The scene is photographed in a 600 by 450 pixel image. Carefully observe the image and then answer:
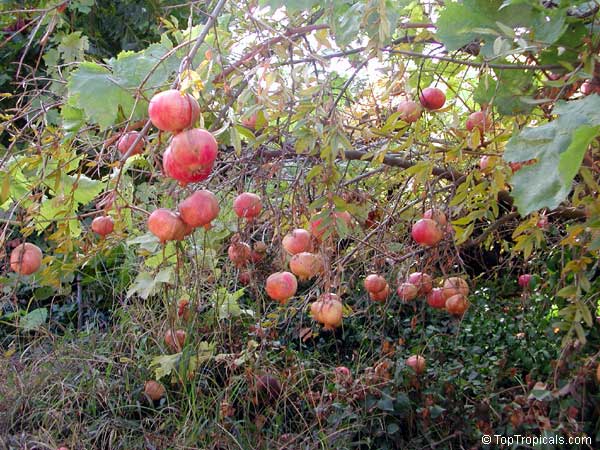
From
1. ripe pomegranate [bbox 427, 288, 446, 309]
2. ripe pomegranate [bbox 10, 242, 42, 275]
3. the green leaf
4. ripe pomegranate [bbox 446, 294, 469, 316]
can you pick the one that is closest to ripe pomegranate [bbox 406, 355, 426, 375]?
ripe pomegranate [bbox 427, 288, 446, 309]

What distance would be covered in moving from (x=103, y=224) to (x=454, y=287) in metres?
1.13

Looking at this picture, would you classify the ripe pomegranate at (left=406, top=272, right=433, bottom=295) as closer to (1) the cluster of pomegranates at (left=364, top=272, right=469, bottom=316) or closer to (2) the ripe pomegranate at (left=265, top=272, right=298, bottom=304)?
(1) the cluster of pomegranates at (left=364, top=272, right=469, bottom=316)

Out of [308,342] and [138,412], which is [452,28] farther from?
[308,342]

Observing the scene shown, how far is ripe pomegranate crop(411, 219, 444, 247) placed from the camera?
76.5 inches

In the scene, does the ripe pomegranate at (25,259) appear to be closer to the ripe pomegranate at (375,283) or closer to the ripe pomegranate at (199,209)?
the ripe pomegranate at (199,209)

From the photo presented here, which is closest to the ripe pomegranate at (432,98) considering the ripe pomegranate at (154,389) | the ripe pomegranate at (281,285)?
the ripe pomegranate at (281,285)

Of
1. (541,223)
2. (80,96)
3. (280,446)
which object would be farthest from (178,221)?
(280,446)

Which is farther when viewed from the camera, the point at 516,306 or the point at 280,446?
the point at 516,306

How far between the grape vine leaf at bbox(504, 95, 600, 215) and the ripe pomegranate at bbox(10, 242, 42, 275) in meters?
1.27

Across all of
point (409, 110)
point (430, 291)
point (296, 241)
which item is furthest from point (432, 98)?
point (430, 291)

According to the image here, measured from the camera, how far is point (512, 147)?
1.08 meters

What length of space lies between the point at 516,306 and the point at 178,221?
2.53 metres

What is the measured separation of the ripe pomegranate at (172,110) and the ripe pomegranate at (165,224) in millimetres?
310

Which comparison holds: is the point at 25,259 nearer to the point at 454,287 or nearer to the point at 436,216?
the point at 436,216
